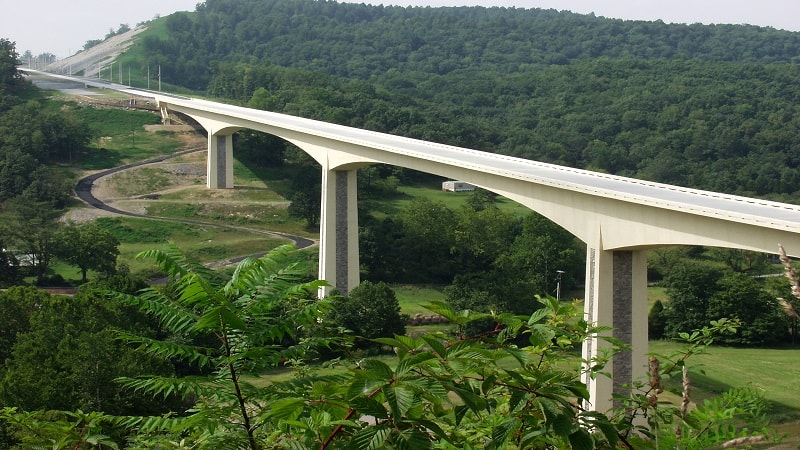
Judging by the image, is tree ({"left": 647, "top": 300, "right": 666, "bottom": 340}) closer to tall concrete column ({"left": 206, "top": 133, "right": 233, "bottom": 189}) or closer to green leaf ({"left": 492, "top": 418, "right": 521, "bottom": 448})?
tall concrete column ({"left": 206, "top": 133, "right": 233, "bottom": 189})

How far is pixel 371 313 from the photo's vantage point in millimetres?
44188

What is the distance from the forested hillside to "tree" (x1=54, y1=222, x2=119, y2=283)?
38.4 m

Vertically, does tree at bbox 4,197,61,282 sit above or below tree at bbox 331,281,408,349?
above

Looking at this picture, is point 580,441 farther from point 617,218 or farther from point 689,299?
point 689,299

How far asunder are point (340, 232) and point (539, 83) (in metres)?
82.6

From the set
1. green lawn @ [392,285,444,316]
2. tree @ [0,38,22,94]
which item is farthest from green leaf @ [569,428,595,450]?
tree @ [0,38,22,94]

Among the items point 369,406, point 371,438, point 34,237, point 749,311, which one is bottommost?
point 749,311

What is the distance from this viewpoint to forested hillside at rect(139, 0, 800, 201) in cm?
9219

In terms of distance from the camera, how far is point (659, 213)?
96.1ft

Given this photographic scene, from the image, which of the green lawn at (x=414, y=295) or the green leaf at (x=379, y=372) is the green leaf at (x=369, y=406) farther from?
Result: the green lawn at (x=414, y=295)

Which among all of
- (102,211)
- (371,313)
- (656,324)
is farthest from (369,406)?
(102,211)

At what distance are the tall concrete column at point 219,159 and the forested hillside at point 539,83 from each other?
1780 cm

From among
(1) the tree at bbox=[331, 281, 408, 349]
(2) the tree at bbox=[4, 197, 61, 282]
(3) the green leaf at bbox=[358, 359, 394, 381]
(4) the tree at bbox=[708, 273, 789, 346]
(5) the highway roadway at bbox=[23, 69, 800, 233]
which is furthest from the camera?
(2) the tree at bbox=[4, 197, 61, 282]

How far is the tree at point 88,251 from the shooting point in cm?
5250
